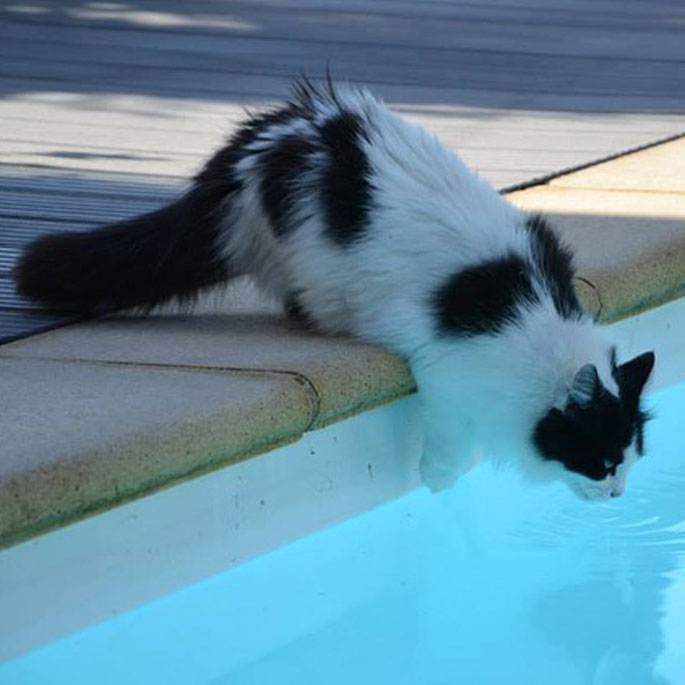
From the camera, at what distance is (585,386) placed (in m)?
2.85

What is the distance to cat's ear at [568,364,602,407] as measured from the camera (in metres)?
2.83

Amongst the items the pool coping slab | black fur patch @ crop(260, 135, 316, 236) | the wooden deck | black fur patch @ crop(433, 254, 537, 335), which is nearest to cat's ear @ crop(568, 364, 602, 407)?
black fur patch @ crop(433, 254, 537, 335)

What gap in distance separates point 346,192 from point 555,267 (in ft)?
1.38

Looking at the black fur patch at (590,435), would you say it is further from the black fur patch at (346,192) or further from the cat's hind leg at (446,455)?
the black fur patch at (346,192)

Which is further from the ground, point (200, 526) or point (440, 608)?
point (200, 526)

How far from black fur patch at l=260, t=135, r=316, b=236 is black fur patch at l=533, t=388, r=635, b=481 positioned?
2.16 feet

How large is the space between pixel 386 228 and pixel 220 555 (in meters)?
0.71

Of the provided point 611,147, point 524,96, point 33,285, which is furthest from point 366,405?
point 524,96

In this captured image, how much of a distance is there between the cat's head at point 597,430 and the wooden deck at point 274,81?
1.07 metres

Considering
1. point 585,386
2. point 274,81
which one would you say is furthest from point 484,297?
point 274,81

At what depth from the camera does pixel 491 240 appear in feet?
10.1

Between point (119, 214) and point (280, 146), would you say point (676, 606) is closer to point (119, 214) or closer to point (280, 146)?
point (280, 146)

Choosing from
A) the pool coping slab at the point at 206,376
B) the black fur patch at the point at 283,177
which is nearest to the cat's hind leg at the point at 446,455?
the pool coping slab at the point at 206,376

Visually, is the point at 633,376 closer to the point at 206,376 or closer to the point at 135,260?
the point at 206,376
